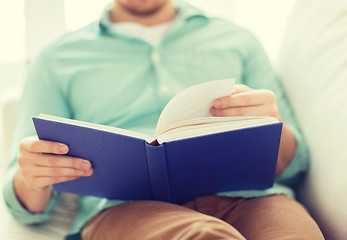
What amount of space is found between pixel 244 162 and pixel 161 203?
18 centimetres

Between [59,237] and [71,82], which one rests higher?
[71,82]

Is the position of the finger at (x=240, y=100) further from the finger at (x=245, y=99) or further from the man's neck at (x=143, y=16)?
the man's neck at (x=143, y=16)

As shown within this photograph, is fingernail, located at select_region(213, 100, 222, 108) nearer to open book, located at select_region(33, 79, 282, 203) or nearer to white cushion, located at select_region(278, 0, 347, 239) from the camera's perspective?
open book, located at select_region(33, 79, 282, 203)

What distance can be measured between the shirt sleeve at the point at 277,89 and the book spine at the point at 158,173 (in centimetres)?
37

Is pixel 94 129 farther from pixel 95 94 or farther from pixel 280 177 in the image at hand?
pixel 280 177

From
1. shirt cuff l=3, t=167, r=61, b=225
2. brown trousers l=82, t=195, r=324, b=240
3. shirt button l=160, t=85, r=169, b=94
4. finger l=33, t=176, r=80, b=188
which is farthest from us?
shirt button l=160, t=85, r=169, b=94

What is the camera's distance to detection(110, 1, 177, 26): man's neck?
105 centimetres

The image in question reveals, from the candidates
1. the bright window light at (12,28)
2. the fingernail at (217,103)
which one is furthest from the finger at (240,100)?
the bright window light at (12,28)

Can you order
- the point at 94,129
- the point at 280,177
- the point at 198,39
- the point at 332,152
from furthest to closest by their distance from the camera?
the point at 198,39 < the point at 280,177 < the point at 332,152 < the point at 94,129

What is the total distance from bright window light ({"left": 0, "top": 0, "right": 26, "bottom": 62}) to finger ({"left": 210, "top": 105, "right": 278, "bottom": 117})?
0.82 metres

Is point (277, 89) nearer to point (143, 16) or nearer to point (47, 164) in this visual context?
point (143, 16)

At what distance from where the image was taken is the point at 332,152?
75 cm

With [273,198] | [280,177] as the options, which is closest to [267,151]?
[273,198]

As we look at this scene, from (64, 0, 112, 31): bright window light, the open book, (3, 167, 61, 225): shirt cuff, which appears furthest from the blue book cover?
(64, 0, 112, 31): bright window light
